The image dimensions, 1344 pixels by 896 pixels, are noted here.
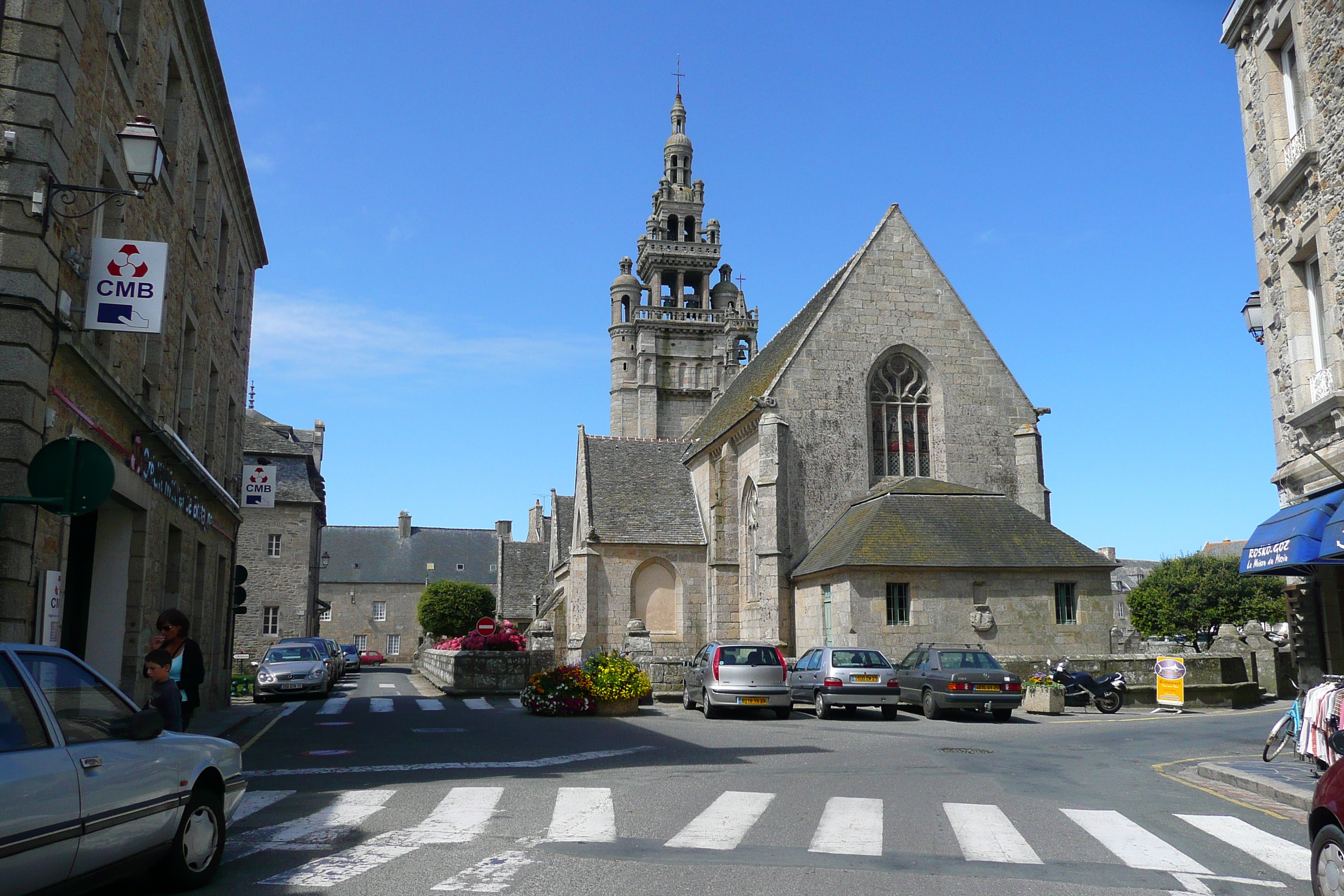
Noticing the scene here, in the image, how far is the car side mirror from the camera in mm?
5320

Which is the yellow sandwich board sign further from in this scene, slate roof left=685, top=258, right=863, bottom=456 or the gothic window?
slate roof left=685, top=258, right=863, bottom=456

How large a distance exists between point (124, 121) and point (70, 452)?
242 inches

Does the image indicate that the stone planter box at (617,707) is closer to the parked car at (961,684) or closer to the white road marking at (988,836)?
the parked car at (961,684)

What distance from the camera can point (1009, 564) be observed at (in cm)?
2530

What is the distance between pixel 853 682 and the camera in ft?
63.0

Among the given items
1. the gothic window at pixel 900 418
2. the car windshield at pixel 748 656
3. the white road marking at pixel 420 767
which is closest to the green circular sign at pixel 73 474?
the white road marking at pixel 420 767

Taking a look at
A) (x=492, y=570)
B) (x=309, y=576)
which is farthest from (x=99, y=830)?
(x=492, y=570)

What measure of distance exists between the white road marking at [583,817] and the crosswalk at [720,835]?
0.02m

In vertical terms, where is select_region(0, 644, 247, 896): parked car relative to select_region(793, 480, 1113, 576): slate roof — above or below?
below

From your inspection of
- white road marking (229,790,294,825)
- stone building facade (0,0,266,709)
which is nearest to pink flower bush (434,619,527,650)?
stone building facade (0,0,266,709)

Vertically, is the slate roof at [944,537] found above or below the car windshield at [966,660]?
above

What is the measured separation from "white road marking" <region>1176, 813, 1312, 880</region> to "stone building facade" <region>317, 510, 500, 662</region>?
6324 centimetres

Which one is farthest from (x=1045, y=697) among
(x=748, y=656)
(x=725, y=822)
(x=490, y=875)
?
(x=490, y=875)

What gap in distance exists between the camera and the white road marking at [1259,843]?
6.64 m
